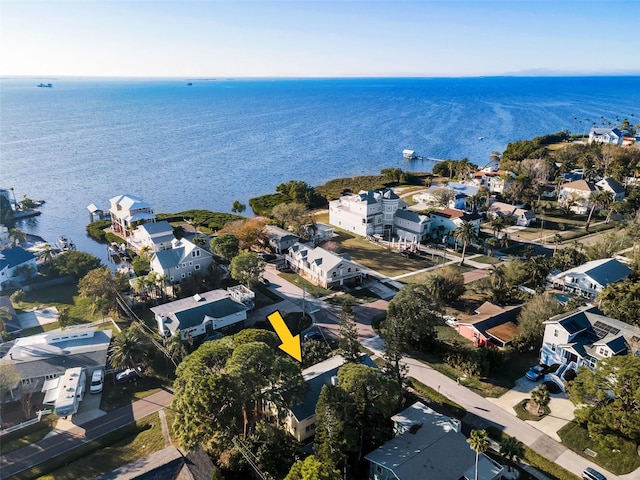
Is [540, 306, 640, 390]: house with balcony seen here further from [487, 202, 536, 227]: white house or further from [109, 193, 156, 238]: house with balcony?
[109, 193, 156, 238]: house with balcony

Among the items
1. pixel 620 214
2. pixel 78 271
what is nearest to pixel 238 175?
pixel 78 271

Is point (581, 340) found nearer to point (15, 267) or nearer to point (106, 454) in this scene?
point (106, 454)

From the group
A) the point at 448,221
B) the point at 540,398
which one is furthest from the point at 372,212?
the point at 540,398

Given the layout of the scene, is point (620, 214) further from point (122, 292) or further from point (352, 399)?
point (122, 292)

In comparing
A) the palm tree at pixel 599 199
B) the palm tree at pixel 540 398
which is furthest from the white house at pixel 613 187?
the palm tree at pixel 540 398

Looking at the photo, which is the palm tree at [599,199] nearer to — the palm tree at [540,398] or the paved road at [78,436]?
the palm tree at [540,398]

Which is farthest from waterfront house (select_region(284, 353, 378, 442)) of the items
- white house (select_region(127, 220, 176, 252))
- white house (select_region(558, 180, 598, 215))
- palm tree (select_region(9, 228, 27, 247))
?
white house (select_region(558, 180, 598, 215))
